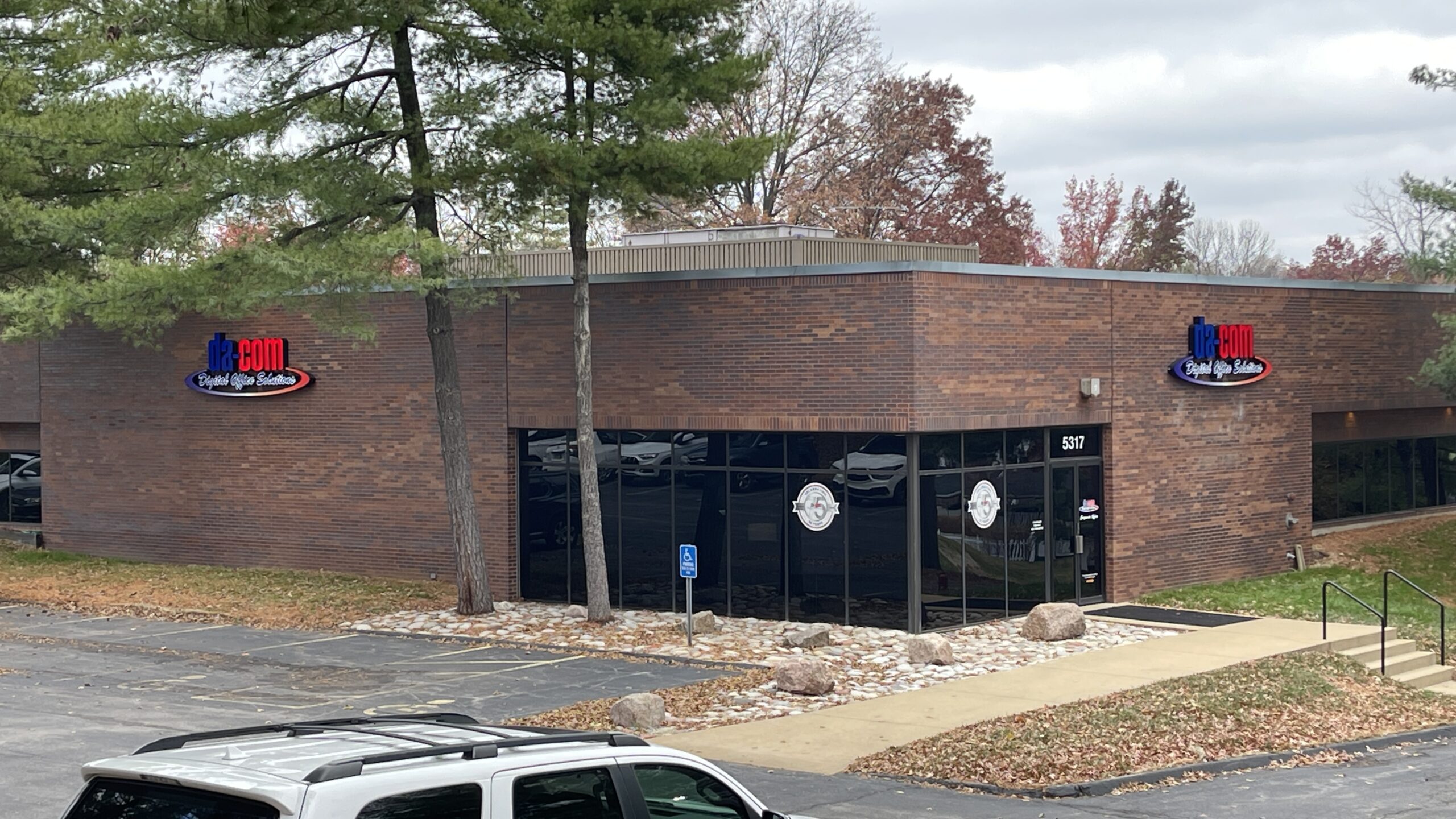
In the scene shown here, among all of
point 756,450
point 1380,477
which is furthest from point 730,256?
point 1380,477

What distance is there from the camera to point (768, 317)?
22.9 meters

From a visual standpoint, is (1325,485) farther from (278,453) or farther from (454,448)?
(278,453)

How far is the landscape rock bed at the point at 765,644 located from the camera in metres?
17.5

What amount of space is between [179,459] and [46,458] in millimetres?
4029

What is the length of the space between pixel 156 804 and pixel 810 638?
15.9m

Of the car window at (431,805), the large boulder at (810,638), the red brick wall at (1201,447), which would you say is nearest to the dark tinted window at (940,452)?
the large boulder at (810,638)

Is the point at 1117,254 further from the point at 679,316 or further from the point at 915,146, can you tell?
the point at 679,316

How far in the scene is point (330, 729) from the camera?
6.21 meters

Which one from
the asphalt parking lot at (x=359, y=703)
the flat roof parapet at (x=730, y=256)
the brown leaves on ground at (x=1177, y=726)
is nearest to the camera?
the asphalt parking lot at (x=359, y=703)

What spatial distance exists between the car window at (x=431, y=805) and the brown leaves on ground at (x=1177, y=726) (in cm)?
892

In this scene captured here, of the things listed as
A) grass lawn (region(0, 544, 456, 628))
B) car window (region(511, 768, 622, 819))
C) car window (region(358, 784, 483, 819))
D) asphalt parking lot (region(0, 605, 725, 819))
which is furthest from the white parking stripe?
car window (region(358, 784, 483, 819))

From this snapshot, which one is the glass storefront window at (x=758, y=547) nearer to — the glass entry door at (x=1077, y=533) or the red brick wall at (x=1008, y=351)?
the red brick wall at (x=1008, y=351)

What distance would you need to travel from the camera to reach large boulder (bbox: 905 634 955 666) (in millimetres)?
19766

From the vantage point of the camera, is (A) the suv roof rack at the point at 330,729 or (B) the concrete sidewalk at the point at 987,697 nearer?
(A) the suv roof rack at the point at 330,729
